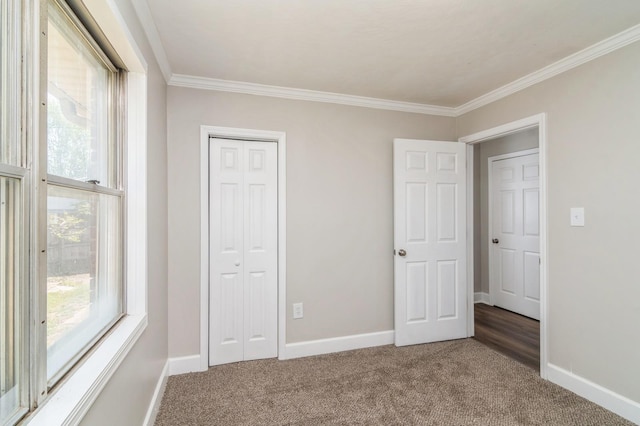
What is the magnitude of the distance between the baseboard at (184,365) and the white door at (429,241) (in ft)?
5.96

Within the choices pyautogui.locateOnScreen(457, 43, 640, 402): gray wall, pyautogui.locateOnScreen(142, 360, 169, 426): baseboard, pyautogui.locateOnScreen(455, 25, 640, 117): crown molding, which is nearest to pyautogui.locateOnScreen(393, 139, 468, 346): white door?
pyautogui.locateOnScreen(455, 25, 640, 117): crown molding

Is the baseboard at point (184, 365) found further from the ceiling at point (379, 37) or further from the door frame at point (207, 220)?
the ceiling at point (379, 37)

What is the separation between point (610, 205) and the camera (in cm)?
204

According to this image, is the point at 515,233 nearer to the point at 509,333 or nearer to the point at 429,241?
the point at 509,333

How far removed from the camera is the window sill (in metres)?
0.90

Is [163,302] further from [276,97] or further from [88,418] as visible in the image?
[276,97]

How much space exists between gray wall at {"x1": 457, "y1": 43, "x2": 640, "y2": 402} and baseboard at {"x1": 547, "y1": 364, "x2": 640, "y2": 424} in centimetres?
4

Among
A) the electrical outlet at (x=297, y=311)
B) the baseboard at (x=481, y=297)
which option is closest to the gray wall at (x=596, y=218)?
the electrical outlet at (x=297, y=311)

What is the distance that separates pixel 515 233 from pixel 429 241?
176 centimetres

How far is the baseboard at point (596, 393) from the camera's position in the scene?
1910 millimetres

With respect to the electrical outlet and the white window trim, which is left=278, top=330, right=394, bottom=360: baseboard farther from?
the white window trim

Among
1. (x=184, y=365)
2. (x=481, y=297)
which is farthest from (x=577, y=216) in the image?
(x=184, y=365)

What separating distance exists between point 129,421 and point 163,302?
925 mm

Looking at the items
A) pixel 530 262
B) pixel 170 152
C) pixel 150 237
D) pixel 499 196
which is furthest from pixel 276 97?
pixel 530 262
